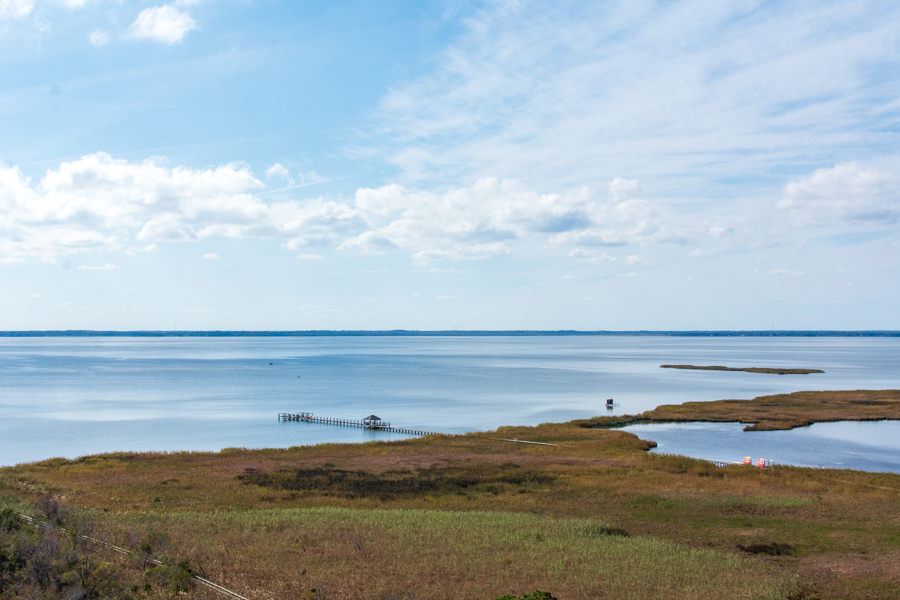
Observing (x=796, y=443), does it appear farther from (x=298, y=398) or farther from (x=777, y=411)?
(x=298, y=398)

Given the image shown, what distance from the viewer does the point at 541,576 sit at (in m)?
24.2

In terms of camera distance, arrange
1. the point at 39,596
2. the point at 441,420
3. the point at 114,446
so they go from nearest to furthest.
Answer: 1. the point at 39,596
2. the point at 114,446
3. the point at 441,420

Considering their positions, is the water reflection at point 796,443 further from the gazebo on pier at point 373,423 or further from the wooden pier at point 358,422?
the gazebo on pier at point 373,423

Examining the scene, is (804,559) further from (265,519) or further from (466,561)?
(265,519)

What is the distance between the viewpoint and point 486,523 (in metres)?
32.2

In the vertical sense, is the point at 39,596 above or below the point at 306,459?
above

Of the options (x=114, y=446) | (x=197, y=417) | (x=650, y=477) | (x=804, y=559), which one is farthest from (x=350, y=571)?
(x=197, y=417)

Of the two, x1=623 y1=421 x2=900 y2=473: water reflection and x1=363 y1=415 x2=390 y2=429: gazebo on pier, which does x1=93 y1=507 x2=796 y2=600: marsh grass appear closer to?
x1=623 y1=421 x2=900 y2=473: water reflection

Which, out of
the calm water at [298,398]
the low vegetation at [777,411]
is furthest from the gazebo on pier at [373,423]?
the low vegetation at [777,411]

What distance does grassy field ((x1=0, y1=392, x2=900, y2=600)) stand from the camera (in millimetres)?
23297

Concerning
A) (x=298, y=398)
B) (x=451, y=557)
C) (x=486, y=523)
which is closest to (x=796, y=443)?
(x=486, y=523)

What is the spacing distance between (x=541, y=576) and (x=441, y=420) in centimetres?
6816

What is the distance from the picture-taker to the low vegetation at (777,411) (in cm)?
8607

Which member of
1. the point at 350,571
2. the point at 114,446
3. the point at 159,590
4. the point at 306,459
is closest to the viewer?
the point at 159,590
